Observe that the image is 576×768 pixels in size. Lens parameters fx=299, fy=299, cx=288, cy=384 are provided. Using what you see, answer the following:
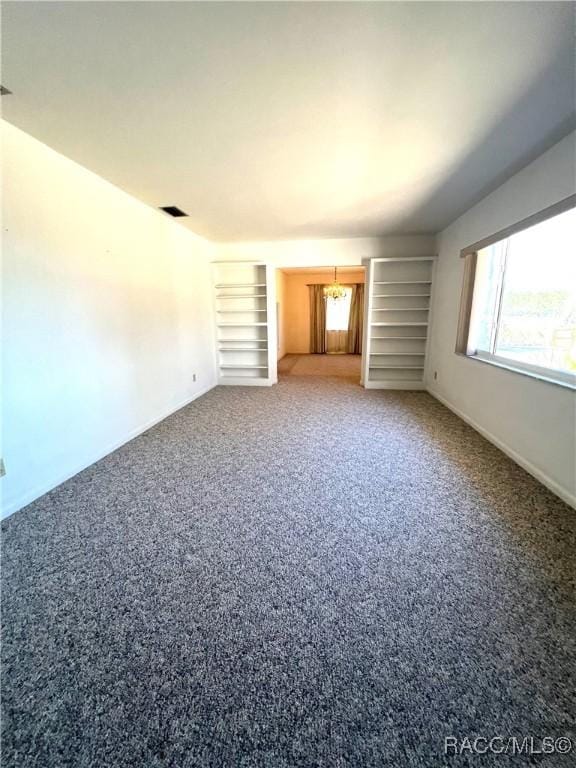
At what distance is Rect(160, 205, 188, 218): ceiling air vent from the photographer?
337 cm

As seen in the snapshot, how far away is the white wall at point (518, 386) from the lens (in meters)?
2.07

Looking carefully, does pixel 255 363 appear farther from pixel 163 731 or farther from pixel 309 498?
pixel 163 731

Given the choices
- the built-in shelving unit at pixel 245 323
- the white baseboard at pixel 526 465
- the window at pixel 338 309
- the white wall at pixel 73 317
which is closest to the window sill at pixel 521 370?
the white baseboard at pixel 526 465

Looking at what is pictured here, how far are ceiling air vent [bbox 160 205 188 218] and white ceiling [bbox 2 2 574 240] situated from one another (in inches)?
23.4

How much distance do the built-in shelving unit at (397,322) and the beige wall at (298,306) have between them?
12.0ft

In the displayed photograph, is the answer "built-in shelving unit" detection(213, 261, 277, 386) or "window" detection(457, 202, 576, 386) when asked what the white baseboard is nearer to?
"window" detection(457, 202, 576, 386)

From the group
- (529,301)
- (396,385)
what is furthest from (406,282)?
(529,301)

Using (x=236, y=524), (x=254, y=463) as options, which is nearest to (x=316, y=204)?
(x=254, y=463)

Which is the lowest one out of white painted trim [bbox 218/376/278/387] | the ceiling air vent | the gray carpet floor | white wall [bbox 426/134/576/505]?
the gray carpet floor

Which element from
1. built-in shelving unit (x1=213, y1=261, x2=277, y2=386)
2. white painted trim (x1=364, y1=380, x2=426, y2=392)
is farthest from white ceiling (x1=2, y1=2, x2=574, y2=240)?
white painted trim (x1=364, y1=380, x2=426, y2=392)

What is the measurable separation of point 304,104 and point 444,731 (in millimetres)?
2812

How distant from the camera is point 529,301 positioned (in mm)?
2684

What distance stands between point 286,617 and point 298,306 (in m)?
8.34

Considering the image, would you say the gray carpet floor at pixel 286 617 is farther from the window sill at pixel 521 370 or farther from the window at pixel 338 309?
the window at pixel 338 309
